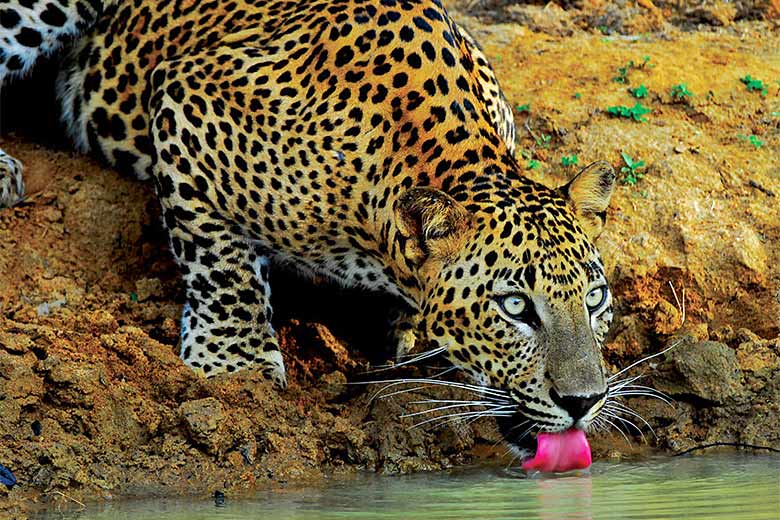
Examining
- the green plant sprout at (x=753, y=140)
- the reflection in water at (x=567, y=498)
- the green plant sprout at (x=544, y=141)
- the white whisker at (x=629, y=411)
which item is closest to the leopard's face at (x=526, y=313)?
the reflection in water at (x=567, y=498)

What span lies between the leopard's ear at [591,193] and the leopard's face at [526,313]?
0.17 m

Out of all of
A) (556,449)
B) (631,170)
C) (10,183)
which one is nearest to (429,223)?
(556,449)

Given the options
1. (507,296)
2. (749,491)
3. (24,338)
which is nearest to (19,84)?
(24,338)

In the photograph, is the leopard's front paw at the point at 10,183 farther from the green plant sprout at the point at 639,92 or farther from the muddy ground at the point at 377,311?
the green plant sprout at the point at 639,92

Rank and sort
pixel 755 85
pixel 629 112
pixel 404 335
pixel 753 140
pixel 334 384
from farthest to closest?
1. pixel 755 85
2. pixel 629 112
3. pixel 753 140
4. pixel 404 335
5. pixel 334 384

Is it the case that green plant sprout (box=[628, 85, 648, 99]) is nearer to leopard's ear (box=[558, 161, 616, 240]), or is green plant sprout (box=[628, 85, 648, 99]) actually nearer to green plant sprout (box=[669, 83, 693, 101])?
green plant sprout (box=[669, 83, 693, 101])

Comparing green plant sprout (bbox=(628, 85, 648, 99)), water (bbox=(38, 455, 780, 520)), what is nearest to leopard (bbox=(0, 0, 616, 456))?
water (bbox=(38, 455, 780, 520))

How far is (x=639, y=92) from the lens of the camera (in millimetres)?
11211

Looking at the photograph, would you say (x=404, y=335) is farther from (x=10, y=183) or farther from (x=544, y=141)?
(x=10, y=183)

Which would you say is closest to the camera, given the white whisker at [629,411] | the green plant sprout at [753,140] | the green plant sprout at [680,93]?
the white whisker at [629,411]

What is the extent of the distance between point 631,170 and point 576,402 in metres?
3.65

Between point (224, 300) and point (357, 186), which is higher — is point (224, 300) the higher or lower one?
the lower one

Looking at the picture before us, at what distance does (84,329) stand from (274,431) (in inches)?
57.7

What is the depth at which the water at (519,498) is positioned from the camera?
21.3 feet
